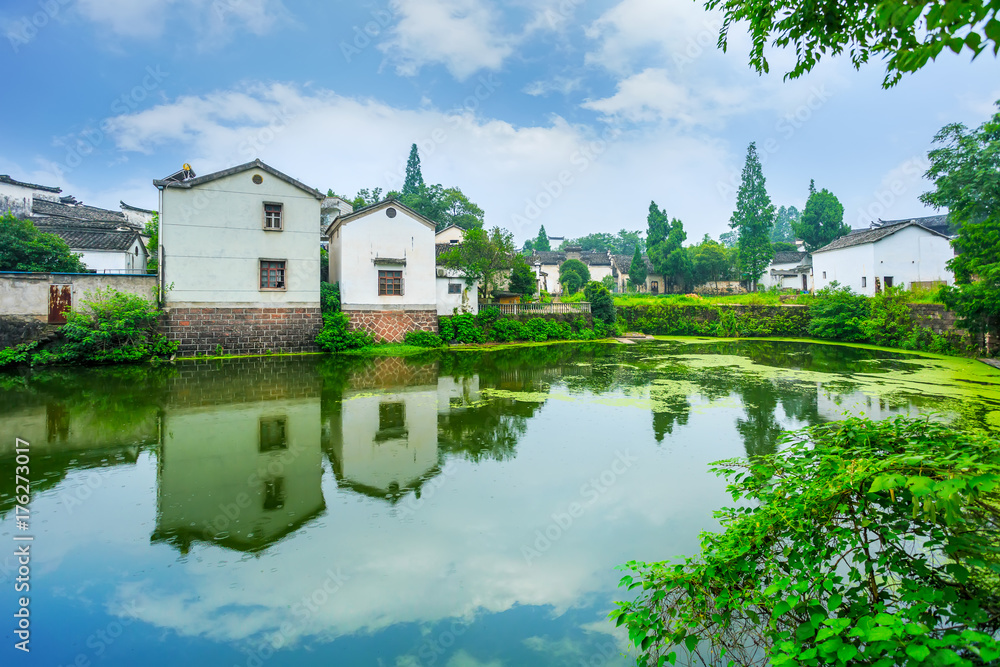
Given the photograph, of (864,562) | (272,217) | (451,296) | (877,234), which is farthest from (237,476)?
(877,234)

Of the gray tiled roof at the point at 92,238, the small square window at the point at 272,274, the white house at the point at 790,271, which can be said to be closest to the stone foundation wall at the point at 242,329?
the small square window at the point at 272,274

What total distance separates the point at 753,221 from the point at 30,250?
36.3m

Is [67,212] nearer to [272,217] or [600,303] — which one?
[272,217]

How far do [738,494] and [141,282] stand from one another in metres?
17.0

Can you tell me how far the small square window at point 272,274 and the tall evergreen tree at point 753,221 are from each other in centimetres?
2810

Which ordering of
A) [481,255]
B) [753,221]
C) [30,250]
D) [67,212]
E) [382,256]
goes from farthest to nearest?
1. [753,221]
2. [67,212]
3. [481,255]
4. [382,256]
5. [30,250]

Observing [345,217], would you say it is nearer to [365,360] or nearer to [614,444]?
[365,360]

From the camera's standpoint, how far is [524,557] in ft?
12.8

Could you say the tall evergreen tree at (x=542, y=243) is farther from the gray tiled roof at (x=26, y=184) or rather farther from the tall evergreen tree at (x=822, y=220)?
the gray tiled roof at (x=26, y=184)

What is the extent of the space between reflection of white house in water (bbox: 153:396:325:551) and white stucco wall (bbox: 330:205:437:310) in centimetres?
1043

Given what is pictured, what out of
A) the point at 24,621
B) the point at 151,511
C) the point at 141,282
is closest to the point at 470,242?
the point at 141,282

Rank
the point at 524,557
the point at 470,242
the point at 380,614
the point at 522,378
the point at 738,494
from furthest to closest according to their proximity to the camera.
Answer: the point at 470,242
the point at 522,378
the point at 524,557
the point at 380,614
the point at 738,494

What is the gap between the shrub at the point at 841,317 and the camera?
20.0 metres

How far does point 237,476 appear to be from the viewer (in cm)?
528
